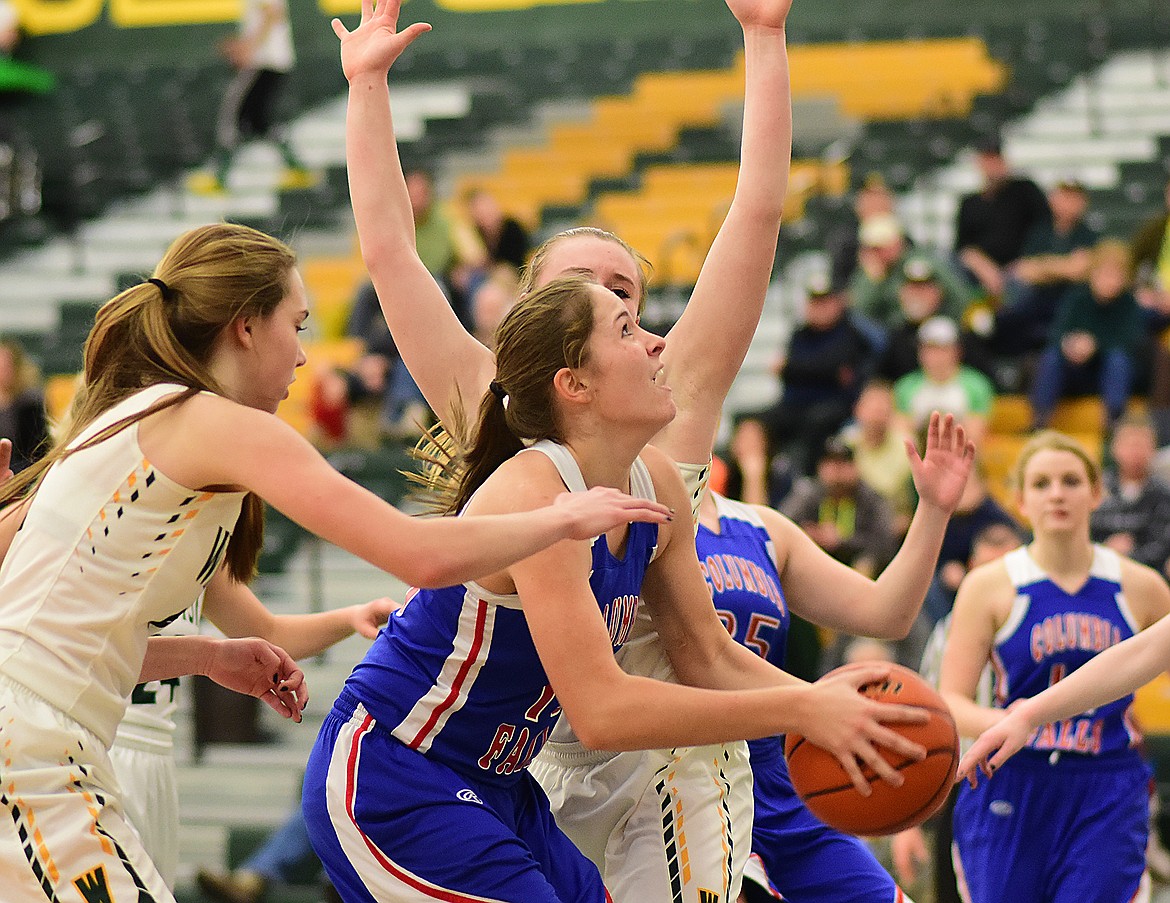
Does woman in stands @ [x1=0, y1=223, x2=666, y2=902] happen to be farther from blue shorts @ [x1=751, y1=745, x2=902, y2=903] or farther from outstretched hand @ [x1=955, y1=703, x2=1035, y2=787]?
outstretched hand @ [x1=955, y1=703, x2=1035, y2=787]

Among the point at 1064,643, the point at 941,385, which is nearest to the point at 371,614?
the point at 1064,643

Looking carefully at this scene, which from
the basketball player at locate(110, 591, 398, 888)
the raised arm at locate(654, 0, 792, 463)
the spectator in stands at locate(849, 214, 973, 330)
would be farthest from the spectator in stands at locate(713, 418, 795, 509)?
the raised arm at locate(654, 0, 792, 463)

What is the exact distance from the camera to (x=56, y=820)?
2.83 metres

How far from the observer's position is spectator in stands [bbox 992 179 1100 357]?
35.9 ft

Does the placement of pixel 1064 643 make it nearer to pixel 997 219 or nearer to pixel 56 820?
pixel 56 820

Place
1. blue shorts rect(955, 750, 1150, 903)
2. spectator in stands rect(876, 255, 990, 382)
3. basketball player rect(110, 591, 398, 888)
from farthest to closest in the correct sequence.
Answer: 1. spectator in stands rect(876, 255, 990, 382)
2. blue shorts rect(955, 750, 1150, 903)
3. basketball player rect(110, 591, 398, 888)

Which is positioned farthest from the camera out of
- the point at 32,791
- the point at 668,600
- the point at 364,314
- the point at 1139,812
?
the point at 364,314

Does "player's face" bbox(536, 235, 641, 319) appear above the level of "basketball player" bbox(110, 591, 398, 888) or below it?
above

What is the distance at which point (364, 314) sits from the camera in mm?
12094

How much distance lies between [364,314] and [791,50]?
608 cm

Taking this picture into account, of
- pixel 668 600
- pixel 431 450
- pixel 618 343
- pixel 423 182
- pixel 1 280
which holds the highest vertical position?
pixel 618 343

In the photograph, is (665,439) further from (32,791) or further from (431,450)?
(32,791)

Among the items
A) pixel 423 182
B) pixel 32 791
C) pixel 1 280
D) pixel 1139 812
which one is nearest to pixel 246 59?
pixel 1 280

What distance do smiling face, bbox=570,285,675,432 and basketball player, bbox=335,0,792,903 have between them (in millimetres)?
480
